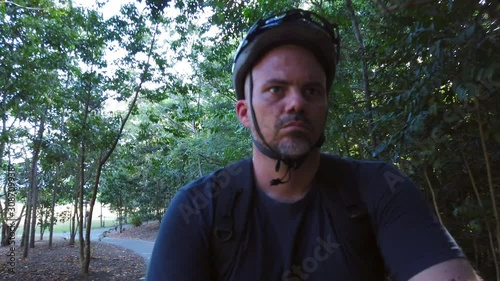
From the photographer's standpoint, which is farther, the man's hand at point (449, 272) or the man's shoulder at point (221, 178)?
the man's shoulder at point (221, 178)

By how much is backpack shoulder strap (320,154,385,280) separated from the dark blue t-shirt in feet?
0.05

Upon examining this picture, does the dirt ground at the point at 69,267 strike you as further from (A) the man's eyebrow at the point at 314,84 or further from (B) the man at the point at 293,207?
(A) the man's eyebrow at the point at 314,84

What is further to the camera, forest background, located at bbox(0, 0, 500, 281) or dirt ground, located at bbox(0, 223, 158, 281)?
dirt ground, located at bbox(0, 223, 158, 281)

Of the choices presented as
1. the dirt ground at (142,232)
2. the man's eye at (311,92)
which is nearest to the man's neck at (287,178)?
the man's eye at (311,92)

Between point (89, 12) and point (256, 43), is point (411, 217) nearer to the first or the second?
point (256, 43)

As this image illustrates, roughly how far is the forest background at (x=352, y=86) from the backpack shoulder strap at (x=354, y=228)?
135 cm

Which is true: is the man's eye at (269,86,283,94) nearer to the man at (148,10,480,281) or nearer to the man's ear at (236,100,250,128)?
the man at (148,10,480,281)

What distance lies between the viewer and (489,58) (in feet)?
7.40

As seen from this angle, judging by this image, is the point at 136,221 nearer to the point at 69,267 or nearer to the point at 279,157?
the point at 69,267

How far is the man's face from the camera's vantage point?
144cm

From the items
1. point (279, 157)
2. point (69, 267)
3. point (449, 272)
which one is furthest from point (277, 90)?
point (69, 267)

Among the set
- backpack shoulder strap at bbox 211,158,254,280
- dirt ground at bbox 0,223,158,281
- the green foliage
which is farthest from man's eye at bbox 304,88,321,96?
the green foliage

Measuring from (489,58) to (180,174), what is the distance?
20.3m

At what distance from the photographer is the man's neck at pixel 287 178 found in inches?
56.8
